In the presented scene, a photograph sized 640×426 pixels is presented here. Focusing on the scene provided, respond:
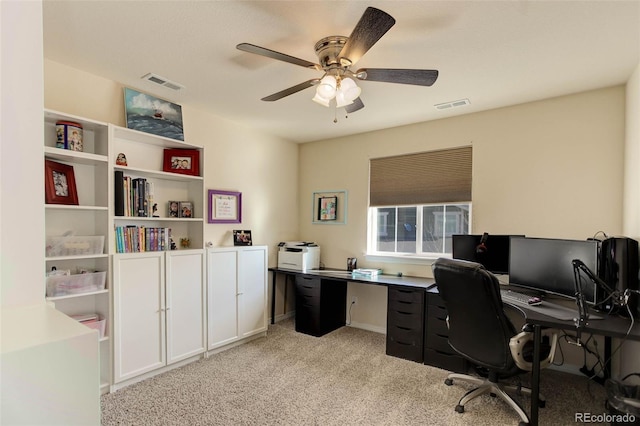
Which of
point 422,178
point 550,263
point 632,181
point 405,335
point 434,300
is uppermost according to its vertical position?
point 422,178

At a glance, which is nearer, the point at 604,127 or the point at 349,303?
the point at 604,127

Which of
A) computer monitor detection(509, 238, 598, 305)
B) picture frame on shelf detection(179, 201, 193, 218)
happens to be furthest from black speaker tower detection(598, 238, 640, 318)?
picture frame on shelf detection(179, 201, 193, 218)

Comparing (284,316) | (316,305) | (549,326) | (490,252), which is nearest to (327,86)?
(549,326)

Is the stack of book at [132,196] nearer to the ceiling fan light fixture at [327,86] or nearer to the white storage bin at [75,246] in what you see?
the white storage bin at [75,246]

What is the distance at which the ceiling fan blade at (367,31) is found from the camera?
145cm

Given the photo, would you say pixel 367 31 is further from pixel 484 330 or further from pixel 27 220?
pixel 484 330

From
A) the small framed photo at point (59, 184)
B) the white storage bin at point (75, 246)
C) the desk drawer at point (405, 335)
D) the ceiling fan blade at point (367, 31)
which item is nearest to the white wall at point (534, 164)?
the desk drawer at point (405, 335)

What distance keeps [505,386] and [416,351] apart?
0.82m

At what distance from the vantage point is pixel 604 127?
279 centimetres

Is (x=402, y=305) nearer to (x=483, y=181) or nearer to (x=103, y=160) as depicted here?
(x=483, y=181)

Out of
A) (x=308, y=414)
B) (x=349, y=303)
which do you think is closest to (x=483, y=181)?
(x=349, y=303)

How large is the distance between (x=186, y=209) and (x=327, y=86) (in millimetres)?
2050

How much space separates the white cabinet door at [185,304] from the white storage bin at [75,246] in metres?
0.54

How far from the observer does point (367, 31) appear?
1.57 metres
